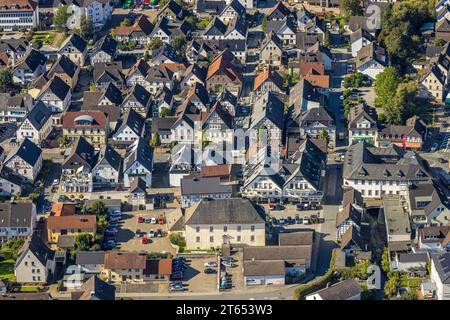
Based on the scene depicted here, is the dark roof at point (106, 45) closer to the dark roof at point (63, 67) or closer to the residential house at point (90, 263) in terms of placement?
the dark roof at point (63, 67)

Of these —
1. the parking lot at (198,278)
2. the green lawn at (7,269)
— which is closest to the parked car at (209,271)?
the parking lot at (198,278)

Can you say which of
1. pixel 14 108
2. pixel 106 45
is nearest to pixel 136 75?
pixel 106 45

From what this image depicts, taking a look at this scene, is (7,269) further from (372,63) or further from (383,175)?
(372,63)

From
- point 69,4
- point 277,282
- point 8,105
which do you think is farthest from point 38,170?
point 69,4

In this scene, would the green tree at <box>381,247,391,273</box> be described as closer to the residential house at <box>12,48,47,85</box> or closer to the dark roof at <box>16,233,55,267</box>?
the dark roof at <box>16,233,55,267</box>

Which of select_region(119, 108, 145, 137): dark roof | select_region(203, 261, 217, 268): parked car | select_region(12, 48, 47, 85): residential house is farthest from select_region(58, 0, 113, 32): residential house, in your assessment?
select_region(203, 261, 217, 268): parked car
